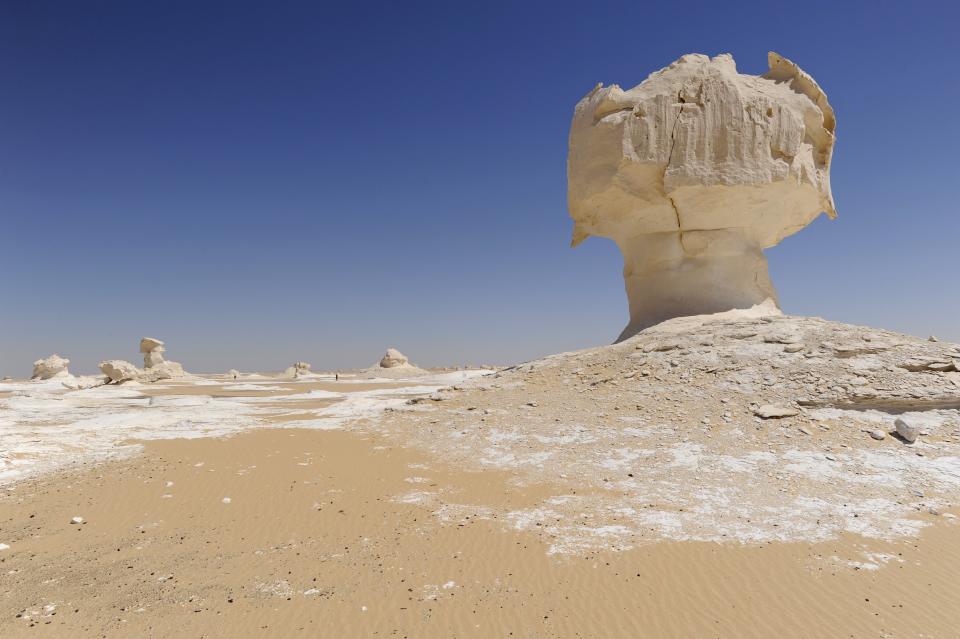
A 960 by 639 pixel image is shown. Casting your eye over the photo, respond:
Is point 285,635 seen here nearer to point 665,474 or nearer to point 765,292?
point 665,474

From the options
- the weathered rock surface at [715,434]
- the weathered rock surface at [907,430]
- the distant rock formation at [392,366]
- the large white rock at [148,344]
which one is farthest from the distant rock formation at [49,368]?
the weathered rock surface at [907,430]

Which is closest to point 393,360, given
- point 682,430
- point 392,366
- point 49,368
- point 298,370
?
point 392,366

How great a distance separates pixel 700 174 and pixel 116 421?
1372cm

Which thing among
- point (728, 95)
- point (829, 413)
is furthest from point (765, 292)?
point (829, 413)

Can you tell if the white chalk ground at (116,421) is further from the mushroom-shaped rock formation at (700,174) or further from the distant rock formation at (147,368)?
the distant rock formation at (147,368)

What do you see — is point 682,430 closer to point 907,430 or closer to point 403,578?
point 907,430

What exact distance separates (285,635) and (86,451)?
259 inches

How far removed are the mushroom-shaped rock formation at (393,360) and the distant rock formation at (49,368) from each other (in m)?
19.1

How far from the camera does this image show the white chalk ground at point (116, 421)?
7340 millimetres

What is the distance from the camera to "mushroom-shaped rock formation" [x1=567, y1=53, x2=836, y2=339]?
39.8 ft

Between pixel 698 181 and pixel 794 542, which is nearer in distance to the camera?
pixel 794 542

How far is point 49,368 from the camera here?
3117cm

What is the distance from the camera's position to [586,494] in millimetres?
5422

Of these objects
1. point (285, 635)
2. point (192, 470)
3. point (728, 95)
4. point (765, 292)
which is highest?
point (728, 95)
